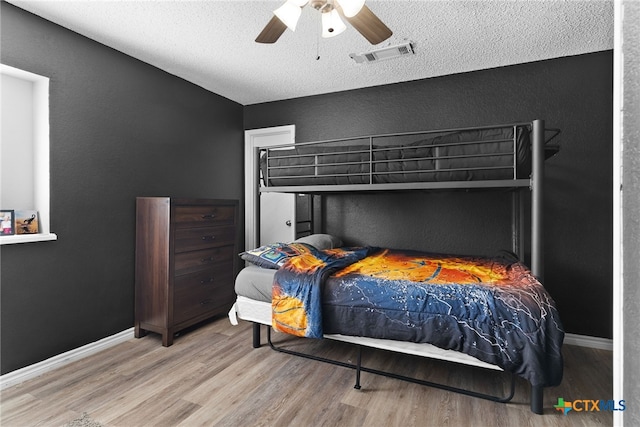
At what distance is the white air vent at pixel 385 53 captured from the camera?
2.64 metres

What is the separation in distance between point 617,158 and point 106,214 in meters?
3.09

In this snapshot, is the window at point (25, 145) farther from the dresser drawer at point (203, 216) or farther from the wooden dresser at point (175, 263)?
the dresser drawer at point (203, 216)

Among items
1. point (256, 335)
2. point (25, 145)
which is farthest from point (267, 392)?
point (25, 145)

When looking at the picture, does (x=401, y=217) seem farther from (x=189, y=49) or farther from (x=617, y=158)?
(x=617, y=158)

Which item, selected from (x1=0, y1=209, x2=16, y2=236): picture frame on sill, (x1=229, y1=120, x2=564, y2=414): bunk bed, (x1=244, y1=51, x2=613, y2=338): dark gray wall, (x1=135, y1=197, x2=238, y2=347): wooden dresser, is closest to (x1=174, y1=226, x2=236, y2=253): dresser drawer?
(x1=135, y1=197, x2=238, y2=347): wooden dresser

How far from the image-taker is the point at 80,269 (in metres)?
2.47

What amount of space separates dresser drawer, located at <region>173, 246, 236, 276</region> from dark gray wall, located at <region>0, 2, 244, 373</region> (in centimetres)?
49

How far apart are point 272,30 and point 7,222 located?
6.95 feet

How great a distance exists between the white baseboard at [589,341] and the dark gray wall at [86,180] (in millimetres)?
3818

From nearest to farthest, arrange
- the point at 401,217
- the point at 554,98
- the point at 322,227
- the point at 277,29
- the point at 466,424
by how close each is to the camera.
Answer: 1. the point at 466,424
2. the point at 277,29
3. the point at 554,98
4. the point at 401,217
5. the point at 322,227

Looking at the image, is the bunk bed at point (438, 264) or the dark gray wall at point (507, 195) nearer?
the bunk bed at point (438, 264)

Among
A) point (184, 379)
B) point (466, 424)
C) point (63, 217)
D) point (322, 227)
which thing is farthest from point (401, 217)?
point (63, 217)

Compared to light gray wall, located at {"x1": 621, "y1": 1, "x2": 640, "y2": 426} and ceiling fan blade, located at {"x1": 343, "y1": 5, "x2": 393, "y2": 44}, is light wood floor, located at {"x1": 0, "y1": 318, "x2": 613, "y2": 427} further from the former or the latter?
ceiling fan blade, located at {"x1": 343, "y1": 5, "x2": 393, "y2": 44}

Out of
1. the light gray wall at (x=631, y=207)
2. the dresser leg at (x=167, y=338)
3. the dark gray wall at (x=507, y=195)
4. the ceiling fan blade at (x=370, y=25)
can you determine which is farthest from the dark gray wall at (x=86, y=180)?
the light gray wall at (x=631, y=207)
